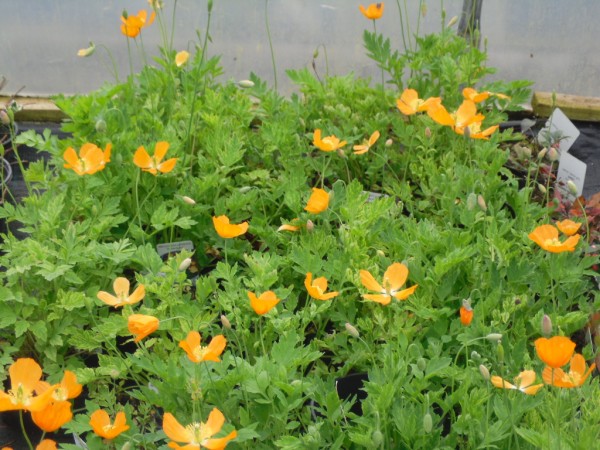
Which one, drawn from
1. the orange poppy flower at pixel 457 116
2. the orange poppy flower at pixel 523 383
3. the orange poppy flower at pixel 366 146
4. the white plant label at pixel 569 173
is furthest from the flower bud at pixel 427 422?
the white plant label at pixel 569 173

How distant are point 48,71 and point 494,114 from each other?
1785 millimetres

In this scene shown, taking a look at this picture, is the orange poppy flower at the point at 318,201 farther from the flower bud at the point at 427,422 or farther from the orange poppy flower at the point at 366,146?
the flower bud at the point at 427,422

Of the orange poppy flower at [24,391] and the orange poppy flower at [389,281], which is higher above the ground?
the orange poppy flower at [389,281]

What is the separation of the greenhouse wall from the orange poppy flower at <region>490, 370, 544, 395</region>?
2.10 metres

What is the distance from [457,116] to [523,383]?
3.10 feet

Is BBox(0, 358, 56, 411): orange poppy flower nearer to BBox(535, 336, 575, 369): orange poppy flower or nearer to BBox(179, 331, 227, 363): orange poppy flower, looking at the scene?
BBox(179, 331, 227, 363): orange poppy flower

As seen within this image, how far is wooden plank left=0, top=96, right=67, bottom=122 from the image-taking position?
11.2 ft

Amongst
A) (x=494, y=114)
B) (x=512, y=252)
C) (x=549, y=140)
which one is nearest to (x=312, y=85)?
(x=494, y=114)

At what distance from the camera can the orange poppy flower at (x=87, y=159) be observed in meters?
2.09

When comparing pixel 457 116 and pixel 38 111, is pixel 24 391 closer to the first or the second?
pixel 457 116

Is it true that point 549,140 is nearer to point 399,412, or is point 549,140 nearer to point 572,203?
point 572,203

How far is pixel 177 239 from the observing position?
238 cm

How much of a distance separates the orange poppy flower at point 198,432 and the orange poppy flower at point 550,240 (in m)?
0.75

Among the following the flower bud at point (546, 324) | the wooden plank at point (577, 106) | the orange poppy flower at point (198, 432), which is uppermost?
the flower bud at point (546, 324)
